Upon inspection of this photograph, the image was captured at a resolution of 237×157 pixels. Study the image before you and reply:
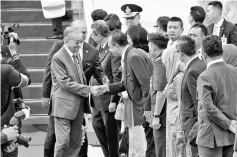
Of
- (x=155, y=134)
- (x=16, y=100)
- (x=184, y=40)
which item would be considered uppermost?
(x=184, y=40)

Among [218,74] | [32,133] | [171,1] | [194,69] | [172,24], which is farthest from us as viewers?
[171,1]

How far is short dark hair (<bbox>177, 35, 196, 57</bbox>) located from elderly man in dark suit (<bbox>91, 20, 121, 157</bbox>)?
216 centimetres

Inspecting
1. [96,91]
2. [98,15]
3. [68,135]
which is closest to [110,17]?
[98,15]

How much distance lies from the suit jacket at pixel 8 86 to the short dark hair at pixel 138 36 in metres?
2.57

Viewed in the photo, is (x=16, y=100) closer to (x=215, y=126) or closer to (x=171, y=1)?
(x=215, y=126)

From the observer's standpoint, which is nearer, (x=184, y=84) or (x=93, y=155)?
(x=184, y=84)

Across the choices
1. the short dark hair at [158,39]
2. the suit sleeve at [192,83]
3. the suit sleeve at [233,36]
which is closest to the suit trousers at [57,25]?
the suit sleeve at [233,36]

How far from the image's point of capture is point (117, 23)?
11.3 metres

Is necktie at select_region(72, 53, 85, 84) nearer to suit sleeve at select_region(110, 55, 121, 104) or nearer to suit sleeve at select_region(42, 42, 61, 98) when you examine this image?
suit sleeve at select_region(42, 42, 61, 98)

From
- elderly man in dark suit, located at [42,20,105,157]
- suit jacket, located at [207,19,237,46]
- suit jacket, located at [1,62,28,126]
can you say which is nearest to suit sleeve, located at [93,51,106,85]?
elderly man in dark suit, located at [42,20,105,157]

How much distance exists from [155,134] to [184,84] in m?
1.35

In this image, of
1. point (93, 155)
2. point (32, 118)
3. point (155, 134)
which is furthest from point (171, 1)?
point (155, 134)

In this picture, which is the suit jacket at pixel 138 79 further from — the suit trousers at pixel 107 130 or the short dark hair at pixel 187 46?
the short dark hair at pixel 187 46

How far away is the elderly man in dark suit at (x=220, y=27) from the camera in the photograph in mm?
11125
